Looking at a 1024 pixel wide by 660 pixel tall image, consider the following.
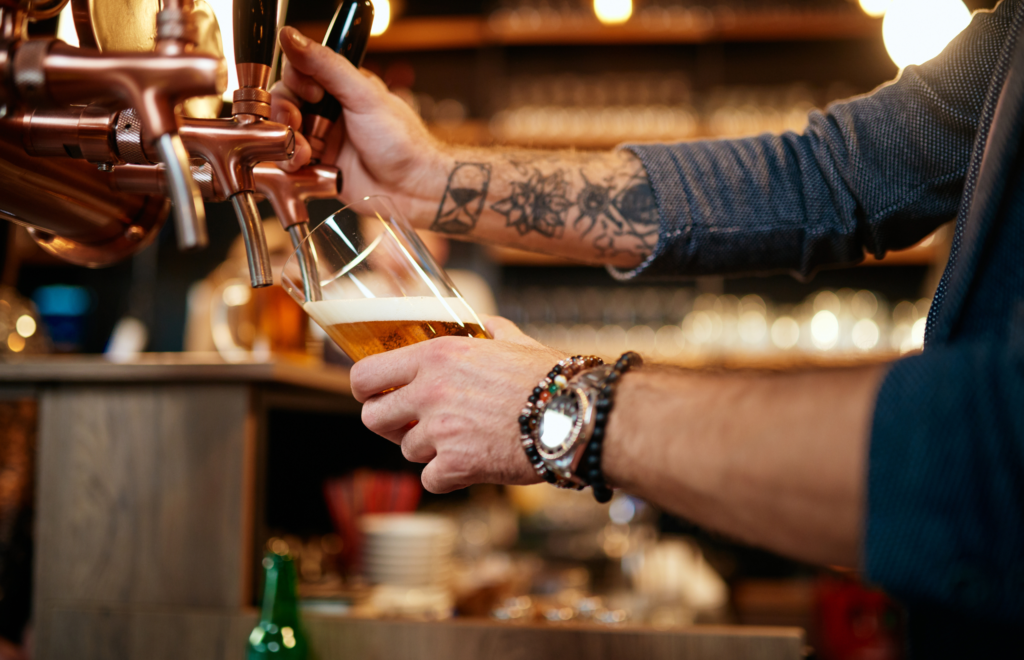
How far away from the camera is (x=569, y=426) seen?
1.83 ft

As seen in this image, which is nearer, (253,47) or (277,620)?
(253,47)

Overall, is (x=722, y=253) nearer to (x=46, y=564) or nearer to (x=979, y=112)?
(x=979, y=112)

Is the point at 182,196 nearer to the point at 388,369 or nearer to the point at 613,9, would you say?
the point at 388,369

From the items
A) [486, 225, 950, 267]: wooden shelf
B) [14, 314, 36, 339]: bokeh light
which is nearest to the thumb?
[14, 314, 36, 339]: bokeh light

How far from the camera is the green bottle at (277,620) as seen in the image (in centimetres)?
94

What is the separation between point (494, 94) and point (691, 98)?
0.88m

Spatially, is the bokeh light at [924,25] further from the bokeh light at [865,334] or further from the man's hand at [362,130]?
the man's hand at [362,130]

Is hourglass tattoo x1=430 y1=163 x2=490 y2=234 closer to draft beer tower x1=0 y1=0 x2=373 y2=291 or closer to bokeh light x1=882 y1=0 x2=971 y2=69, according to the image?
draft beer tower x1=0 y1=0 x2=373 y2=291

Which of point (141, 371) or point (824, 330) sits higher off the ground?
point (824, 330)

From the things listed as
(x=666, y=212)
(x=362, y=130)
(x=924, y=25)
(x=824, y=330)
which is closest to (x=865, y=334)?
(x=824, y=330)

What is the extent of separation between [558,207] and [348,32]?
13.3 inches

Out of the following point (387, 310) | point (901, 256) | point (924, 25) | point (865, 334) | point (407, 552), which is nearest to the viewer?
point (387, 310)

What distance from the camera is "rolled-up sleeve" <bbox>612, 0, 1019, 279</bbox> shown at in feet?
2.83

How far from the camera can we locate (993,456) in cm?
42
